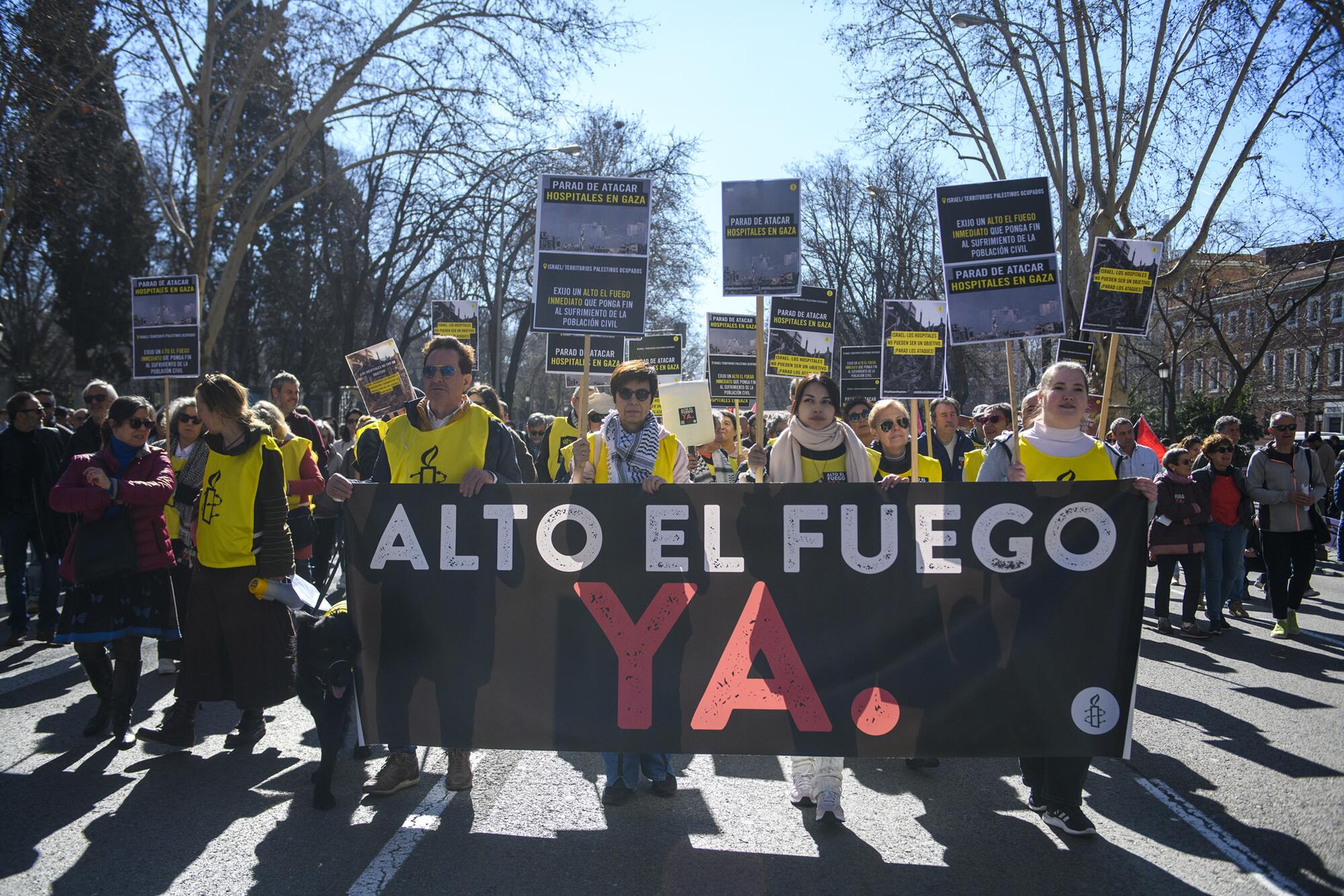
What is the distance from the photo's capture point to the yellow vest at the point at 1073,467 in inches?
189

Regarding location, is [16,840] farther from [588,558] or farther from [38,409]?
[38,409]

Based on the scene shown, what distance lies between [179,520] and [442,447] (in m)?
2.97

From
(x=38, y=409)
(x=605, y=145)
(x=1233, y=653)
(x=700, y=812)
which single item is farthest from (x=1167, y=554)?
(x=605, y=145)

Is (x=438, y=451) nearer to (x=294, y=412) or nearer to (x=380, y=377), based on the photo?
(x=294, y=412)

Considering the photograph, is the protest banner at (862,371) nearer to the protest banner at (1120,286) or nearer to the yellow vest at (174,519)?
the protest banner at (1120,286)

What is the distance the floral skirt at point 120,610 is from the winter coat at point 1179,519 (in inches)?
327

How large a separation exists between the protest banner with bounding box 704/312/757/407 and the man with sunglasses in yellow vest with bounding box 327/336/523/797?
28.8ft

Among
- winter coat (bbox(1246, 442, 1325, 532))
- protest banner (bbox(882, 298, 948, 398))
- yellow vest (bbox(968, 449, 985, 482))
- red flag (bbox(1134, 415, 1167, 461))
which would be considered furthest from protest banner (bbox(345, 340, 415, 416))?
winter coat (bbox(1246, 442, 1325, 532))

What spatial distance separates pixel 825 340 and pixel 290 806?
8.65 m

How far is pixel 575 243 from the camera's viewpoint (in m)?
6.05

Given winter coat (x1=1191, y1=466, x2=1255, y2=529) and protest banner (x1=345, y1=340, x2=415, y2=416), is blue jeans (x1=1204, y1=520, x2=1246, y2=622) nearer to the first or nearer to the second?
winter coat (x1=1191, y1=466, x2=1255, y2=529)

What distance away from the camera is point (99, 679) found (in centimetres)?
584

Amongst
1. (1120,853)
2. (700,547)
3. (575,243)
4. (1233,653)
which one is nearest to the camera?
(1120,853)

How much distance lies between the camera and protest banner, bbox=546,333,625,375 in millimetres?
11047
